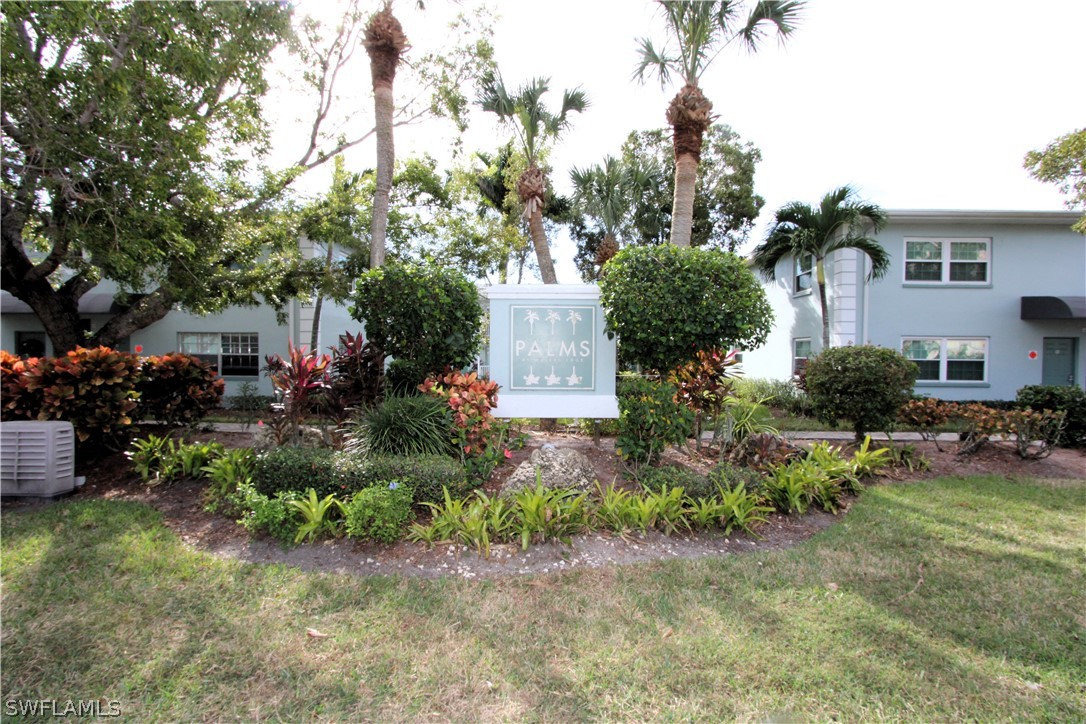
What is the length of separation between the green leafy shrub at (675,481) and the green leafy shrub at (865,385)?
11.1 ft

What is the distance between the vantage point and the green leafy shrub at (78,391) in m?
5.82

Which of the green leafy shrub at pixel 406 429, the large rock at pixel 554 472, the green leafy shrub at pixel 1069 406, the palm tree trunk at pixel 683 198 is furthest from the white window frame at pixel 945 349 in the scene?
the green leafy shrub at pixel 406 429

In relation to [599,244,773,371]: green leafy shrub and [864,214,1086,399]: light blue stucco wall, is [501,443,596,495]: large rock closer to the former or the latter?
[599,244,773,371]: green leafy shrub

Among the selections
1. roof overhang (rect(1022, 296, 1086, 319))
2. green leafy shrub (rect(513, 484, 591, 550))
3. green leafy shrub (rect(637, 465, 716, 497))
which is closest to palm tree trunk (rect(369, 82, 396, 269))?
green leafy shrub (rect(513, 484, 591, 550))

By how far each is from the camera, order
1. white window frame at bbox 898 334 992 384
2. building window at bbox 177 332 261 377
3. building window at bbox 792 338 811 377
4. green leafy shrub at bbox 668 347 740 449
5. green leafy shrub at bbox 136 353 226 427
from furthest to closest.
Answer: building window at bbox 792 338 811 377
building window at bbox 177 332 261 377
white window frame at bbox 898 334 992 384
green leafy shrub at bbox 136 353 226 427
green leafy shrub at bbox 668 347 740 449

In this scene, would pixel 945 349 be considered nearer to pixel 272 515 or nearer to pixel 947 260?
pixel 947 260

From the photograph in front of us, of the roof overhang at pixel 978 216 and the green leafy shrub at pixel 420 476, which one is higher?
the roof overhang at pixel 978 216

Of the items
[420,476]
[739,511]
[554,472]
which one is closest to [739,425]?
[739,511]

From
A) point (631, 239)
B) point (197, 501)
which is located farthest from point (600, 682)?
point (631, 239)

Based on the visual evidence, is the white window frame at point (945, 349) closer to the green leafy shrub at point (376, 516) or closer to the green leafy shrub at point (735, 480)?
the green leafy shrub at point (735, 480)

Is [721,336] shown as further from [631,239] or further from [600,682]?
[631,239]

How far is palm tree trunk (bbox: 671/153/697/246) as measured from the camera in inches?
330

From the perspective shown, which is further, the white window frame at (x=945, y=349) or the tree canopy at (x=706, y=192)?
the tree canopy at (x=706, y=192)

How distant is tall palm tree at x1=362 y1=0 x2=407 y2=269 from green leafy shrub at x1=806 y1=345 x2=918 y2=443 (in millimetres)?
6963
